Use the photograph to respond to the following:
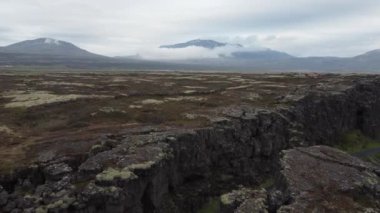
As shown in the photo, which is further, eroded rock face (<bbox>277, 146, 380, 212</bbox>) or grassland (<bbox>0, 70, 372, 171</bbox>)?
grassland (<bbox>0, 70, 372, 171</bbox>)

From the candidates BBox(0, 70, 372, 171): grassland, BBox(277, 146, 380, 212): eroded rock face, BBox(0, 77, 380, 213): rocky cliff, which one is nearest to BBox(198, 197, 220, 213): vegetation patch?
BBox(0, 77, 380, 213): rocky cliff

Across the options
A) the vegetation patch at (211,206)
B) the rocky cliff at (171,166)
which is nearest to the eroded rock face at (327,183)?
the rocky cliff at (171,166)

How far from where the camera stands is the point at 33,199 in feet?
145

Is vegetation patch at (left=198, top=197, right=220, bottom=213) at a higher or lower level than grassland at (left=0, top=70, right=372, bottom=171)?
lower

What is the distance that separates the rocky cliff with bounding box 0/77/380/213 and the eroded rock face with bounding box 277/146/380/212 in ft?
2.96

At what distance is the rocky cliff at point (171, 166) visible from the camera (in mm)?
44719

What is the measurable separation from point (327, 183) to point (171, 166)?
895 inches

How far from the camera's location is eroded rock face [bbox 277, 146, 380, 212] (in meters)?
36.8

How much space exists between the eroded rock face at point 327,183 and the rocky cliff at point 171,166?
0.90 m

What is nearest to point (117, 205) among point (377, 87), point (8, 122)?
point (8, 122)

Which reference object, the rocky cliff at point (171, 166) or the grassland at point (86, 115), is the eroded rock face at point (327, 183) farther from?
the grassland at point (86, 115)

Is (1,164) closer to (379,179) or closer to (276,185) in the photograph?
(276,185)

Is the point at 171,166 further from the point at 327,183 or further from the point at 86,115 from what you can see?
the point at 86,115

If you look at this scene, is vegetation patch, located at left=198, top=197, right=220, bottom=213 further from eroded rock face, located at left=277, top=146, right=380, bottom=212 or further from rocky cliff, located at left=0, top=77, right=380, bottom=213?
eroded rock face, located at left=277, top=146, right=380, bottom=212
